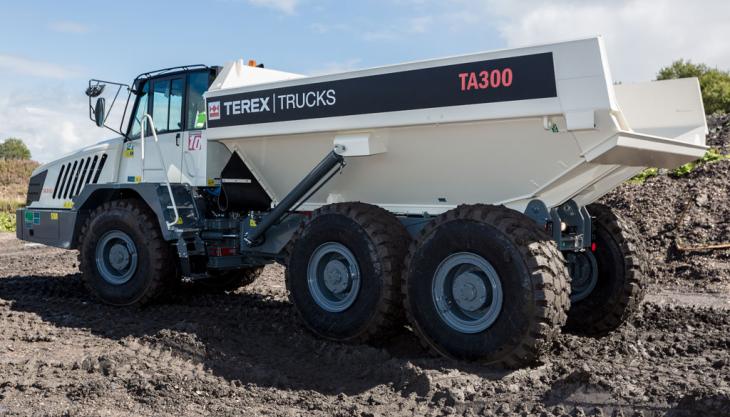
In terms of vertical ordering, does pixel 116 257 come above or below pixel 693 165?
below

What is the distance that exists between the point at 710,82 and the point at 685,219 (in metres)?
28.4

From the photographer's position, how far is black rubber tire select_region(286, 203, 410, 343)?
584 centimetres

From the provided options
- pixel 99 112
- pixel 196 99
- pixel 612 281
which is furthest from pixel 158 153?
pixel 612 281

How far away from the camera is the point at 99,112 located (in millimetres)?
7941

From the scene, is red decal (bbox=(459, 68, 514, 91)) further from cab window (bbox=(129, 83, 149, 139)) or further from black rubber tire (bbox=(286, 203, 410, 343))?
cab window (bbox=(129, 83, 149, 139))

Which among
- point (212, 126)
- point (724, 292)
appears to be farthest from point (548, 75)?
point (724, 292)

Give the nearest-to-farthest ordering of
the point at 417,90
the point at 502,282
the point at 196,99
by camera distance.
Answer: the point at 502,282 < the point at 417,90 < the point at 196,99

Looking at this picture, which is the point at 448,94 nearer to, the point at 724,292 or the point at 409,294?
the point at 409,294

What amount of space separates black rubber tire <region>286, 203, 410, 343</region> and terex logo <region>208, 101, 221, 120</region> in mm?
1705

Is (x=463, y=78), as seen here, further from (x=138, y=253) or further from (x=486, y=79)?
(x=138, y=253)

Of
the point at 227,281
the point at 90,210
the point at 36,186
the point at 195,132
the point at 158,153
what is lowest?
the point at 227,281

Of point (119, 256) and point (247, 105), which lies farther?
point (119, 256)

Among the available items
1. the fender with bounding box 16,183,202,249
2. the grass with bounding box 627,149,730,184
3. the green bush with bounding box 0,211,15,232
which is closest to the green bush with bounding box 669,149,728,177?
the grass with bounding box 627,149,730,184

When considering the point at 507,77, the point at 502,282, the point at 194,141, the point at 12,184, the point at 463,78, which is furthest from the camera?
the point at 12,184
